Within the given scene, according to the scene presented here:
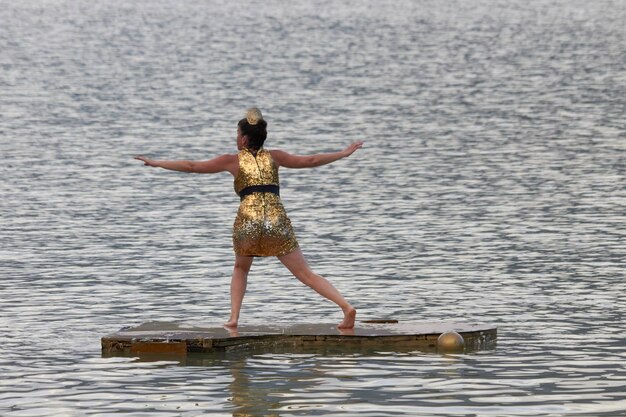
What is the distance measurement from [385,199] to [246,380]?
54.8 feet

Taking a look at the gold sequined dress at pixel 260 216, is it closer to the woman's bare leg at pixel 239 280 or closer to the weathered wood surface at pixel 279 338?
the woman's bare leg at pixel 239 280

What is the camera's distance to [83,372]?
16906mm

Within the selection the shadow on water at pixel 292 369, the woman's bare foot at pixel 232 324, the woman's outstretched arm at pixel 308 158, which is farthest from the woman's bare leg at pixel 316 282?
the woman's outstretched arm at pixel 308 158

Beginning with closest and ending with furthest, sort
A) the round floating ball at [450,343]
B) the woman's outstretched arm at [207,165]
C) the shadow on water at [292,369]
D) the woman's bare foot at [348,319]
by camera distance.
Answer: the shadow on water at [292,369] < the round floating ball at [450,343] < the woman's outstretched arm at [207,165] < the woman's bare foot at [348,319]

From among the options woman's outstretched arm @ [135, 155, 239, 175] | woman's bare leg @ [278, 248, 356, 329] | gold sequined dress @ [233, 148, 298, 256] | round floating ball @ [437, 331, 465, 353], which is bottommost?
round floating ball @ [437, 331, 465, 353]

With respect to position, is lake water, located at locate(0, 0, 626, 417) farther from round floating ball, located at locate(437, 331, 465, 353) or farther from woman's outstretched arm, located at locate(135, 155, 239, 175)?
woman's outstretched arm, located at locate(135, 155, 239, 175)

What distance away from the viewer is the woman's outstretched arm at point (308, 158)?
18031mm

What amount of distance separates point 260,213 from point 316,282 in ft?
2.83

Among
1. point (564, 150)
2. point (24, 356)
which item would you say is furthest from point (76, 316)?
point (564, 150)

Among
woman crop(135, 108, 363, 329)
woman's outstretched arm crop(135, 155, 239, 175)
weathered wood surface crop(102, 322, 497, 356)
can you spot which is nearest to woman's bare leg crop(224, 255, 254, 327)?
woman crop(135, 108, 363, 329)

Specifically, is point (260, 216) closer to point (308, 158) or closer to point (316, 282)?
point (308, 158)

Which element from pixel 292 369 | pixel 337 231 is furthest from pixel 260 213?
pixel 337 231

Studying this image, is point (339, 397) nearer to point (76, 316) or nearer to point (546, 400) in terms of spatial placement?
point (546, 400)

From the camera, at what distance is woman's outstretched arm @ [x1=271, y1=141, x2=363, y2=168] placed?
59.2 ft
